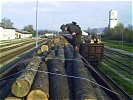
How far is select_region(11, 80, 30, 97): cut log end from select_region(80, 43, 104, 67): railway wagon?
13929 mm

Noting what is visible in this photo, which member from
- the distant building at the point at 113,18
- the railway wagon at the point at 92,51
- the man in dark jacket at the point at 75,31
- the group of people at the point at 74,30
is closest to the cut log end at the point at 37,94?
the group of people at the point at 74,30

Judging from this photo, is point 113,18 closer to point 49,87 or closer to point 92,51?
point 92,51

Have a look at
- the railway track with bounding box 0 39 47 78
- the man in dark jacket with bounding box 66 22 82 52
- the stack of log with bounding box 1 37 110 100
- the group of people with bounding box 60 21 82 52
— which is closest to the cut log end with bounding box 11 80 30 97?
the stack of log with bounding box 1 37 110 100

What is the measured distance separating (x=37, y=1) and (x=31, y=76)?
651 inches

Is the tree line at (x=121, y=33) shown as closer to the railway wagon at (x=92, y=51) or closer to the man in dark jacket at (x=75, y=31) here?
the railway wagon at (x=92, y=51)

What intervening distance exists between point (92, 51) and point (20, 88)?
1449 centimetres

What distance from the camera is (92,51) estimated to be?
2239 centimetres

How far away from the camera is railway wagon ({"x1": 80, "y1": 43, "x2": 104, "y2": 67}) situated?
22.2m

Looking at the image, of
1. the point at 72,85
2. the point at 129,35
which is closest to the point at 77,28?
the point at 72,85

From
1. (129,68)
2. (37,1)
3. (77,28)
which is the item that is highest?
(37,1)

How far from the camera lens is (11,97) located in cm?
832

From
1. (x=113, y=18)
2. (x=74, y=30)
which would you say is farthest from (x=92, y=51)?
(x=113, y=18)

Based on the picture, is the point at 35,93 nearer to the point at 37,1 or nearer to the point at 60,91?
the point at 60,91

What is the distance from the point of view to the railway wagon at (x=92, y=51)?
22.2m
